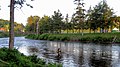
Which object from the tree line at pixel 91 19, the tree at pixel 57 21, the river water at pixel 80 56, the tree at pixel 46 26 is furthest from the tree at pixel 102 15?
the river water at pixel 80 56

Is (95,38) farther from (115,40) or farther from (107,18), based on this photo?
(107,18)

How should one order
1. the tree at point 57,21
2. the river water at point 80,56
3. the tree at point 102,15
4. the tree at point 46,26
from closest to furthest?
the river water at point 80,56 < the tree at point 102,15 < the tree at point 57,21 < the tree at point 46,26

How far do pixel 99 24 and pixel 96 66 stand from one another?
2544 inches

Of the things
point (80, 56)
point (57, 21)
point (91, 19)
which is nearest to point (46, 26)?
point (57, 21)

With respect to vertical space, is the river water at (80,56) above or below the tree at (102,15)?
below

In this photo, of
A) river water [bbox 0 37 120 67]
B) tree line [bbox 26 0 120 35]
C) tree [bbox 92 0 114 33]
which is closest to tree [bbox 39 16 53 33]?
tree line [bbox 26 0 120 35]

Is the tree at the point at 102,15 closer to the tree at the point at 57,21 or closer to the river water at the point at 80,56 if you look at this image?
the tree at the point at 57,21

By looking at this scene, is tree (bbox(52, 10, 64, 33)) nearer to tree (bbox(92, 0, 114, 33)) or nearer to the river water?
tree (bbox(92, 0, 114, 33))

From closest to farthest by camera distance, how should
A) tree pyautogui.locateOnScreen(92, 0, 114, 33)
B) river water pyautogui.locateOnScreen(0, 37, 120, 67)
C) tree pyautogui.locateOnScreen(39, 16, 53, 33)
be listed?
1. river water pyautogui.locateOnScreen(0, 37, 120, 67)
2. tree pyautogui.locateOnScreen(92, 0, 114, 33)
3. tree pyautogui.locateOnScreen(39, 16, 53, 33)

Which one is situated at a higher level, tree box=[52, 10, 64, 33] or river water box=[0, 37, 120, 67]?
tree box=[52, 10, 64, 33]

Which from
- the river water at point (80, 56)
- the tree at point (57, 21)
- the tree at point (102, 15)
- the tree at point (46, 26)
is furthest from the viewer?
the tree at point (46, 26)

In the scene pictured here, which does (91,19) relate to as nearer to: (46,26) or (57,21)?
(57,21)

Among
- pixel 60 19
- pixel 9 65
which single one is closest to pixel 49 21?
pixel 60 19

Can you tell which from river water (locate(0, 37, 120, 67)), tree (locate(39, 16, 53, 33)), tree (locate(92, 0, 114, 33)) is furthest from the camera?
tree (locate(39, 16, 53, 33))
